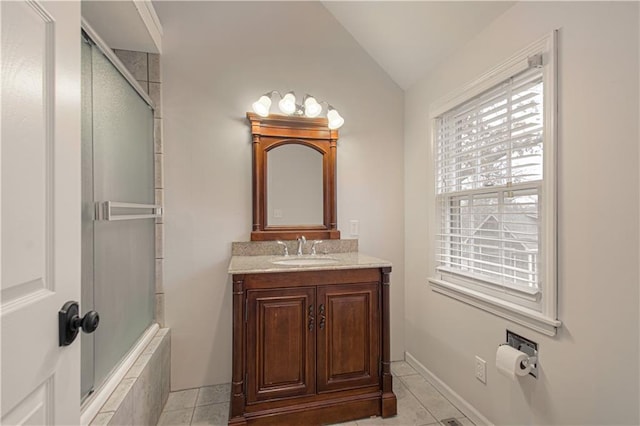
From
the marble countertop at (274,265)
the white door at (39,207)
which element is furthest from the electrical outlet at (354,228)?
the white door at (39,207)

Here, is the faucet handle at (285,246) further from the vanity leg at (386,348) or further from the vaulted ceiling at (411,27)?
the vaulted ceiling at (411,27)

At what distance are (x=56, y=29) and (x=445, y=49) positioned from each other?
1981 millimetres

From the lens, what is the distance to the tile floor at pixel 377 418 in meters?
1.80

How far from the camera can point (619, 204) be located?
110 cm

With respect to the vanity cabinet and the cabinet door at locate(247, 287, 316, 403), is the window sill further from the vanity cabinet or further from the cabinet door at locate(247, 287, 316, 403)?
the cabinet door at locate(247, 287, 316, 403)

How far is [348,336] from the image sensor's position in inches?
71.8

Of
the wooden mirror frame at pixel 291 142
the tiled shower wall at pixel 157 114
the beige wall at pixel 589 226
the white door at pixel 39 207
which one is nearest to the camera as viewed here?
the white door at pixel 39 207

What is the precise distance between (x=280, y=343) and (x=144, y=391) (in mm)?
693

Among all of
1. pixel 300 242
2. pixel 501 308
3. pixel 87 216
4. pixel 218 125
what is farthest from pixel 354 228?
pixel 87 216

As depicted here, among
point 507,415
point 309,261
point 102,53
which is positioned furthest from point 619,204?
point 102,53

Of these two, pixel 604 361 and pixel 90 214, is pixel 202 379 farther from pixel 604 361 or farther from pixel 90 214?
pixel 604 361

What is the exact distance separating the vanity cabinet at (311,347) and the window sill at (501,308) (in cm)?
45

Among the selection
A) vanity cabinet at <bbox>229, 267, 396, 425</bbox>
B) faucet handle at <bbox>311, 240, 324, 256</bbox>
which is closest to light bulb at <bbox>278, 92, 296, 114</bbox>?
faucet handle at <bbox>311, 240, 324, 256</bbox>

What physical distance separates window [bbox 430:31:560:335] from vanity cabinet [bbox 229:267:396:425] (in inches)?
21.5
